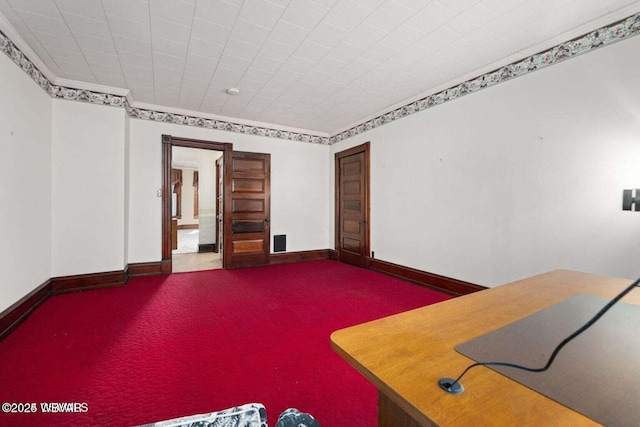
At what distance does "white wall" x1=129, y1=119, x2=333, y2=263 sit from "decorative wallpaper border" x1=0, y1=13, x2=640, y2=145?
0.44 ft

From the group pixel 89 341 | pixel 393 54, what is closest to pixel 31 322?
pixel 89 341

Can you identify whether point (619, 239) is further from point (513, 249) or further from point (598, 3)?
point (598, 3)

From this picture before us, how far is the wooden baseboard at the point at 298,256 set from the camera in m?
5.35

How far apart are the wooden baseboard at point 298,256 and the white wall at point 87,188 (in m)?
2.49

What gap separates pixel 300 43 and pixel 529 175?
267 cm

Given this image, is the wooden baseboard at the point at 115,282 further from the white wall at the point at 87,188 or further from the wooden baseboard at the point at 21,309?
the white wall at the point at 87,188

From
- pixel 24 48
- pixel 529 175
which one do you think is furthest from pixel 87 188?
pixel 529 175

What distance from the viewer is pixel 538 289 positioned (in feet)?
4.37

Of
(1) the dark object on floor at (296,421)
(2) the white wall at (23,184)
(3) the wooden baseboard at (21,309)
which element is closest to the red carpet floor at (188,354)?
(3) the wooden baseboard at (21,309)

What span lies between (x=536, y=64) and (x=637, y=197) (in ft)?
4.92

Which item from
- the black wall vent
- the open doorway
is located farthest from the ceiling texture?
the black wall vent

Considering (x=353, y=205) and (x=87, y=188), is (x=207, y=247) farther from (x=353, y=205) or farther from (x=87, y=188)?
(x=353, y=205)

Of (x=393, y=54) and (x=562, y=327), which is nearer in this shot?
(x=562, y=327)

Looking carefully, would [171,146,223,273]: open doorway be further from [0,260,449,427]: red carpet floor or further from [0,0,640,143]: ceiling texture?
[0,0,640,143]: ceiling texture
